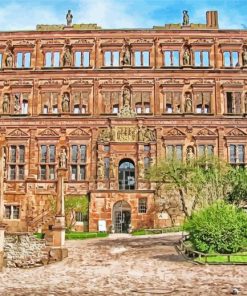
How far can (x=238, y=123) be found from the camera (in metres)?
49.2

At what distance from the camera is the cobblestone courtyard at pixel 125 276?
15.9 meters

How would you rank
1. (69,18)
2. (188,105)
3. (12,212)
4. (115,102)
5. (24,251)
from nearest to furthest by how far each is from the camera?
(24,251), (12,212), (188,105), (115,102), (69,18)

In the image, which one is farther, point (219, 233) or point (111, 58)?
point (111, 58)

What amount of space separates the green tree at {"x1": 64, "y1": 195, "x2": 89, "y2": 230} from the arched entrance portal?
2.76m

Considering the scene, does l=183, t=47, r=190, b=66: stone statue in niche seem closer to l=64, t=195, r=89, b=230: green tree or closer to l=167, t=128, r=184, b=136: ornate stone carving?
l=167, t=128, r=184, b=136: ornate stone carving

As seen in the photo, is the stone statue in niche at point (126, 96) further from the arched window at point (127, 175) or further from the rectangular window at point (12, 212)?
the rectangular window at point (12, 212)

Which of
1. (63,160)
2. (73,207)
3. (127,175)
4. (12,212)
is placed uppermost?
(63,160)

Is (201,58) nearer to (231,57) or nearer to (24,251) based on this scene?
(231,57)

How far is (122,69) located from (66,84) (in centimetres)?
607

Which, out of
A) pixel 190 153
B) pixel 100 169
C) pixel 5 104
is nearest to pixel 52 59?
pixel 5 104

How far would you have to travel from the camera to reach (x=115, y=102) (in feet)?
165

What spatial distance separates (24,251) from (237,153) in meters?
27.9

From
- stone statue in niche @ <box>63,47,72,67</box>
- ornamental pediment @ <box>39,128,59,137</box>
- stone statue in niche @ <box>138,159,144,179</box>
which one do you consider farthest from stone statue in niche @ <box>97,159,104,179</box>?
stone statue in niche @ <box>63,47,72,67</box>

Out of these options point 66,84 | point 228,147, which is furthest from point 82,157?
point 228,147
